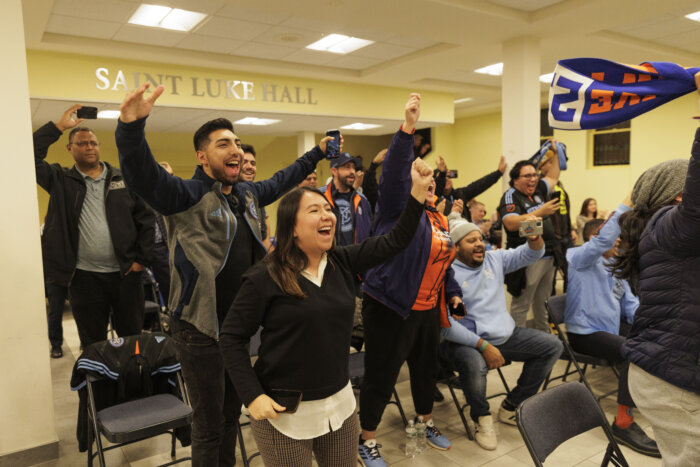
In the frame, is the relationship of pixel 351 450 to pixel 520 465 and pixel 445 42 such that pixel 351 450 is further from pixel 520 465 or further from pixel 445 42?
pixel 445 42

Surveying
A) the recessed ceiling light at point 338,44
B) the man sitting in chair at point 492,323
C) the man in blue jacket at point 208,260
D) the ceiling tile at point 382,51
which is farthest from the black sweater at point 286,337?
the ceiling tile at point 382,51

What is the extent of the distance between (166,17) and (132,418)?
4.16 metres

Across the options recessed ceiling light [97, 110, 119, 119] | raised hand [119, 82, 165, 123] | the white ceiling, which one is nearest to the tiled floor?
raised hand [119, 82, 165, 123]

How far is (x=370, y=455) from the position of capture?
9.06 feet

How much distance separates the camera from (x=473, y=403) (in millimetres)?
3047

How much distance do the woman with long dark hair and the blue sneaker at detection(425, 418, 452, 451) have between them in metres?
1.43

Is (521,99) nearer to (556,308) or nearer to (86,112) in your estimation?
(556,308)

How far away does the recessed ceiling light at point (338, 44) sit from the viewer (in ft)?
19.9

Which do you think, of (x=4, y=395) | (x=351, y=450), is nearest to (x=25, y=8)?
(x=4, y=395)

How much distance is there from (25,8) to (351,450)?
187 inches

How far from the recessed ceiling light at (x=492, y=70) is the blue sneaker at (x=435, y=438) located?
5.60 metres

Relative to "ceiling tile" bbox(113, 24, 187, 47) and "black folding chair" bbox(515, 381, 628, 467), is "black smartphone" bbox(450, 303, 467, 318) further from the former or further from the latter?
"ceiling tile" bbox(113, 24, 187, 47)

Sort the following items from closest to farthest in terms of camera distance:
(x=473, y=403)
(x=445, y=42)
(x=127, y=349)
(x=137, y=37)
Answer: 1. (x=127, y=349)
2. (x=473, y=403)
3. (x=137, y=37)
4. (x=445, y=42)

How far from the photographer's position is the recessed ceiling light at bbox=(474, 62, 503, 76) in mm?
7406
